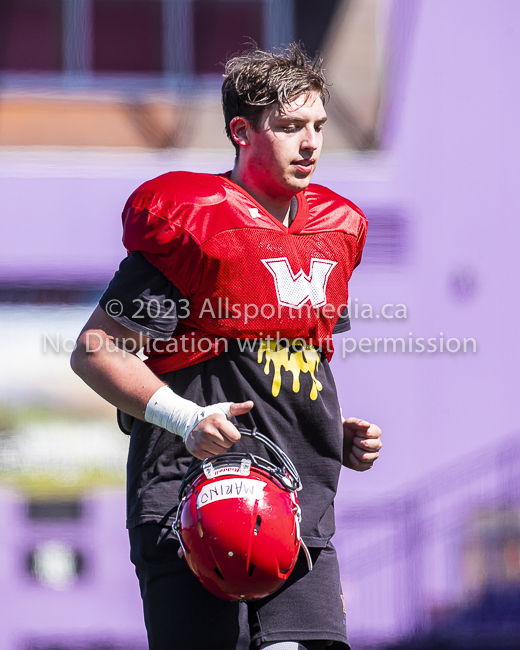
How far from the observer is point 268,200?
2422 millimetres

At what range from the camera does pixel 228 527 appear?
6.29 feet

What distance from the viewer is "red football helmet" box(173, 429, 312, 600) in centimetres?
192

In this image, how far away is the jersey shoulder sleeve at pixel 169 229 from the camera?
7.18ft

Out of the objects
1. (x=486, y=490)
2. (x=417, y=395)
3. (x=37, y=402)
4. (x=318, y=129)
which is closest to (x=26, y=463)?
(x=37, y=402)

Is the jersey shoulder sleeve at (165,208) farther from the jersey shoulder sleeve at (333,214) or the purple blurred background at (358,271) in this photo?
the purple blurred background at (358,271)

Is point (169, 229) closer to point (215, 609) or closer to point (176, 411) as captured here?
point (176, 411)

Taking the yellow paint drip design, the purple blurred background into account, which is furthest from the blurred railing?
the yellow paint drip design

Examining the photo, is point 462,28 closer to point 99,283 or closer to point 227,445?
point 99,283

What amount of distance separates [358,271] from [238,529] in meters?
4.97

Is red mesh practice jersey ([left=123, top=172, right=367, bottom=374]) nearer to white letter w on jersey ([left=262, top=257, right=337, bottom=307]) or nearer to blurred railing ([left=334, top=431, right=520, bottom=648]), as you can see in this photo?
white letter w on jersey ([left=262, top=257, right=337, bottom=307])

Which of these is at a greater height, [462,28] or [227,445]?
[462,28]

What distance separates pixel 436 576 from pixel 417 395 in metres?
1.40

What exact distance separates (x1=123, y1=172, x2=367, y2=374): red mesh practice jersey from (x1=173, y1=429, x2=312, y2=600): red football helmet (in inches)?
14.5

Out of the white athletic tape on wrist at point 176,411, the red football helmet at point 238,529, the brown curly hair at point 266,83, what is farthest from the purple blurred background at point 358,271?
the red football helmet at point 238,529
